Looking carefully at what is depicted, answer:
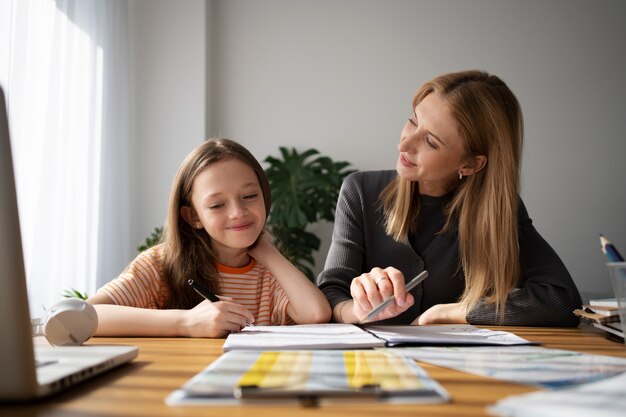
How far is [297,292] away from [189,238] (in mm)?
349

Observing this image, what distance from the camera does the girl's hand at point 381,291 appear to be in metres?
1.14

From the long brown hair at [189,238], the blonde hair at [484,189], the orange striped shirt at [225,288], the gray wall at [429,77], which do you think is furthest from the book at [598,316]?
the gray wall at [429,77]

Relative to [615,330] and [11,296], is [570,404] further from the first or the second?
[615,330]

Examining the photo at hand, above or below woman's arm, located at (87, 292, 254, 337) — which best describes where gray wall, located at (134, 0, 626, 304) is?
above

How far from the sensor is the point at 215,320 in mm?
1108

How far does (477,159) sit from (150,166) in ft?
9.53

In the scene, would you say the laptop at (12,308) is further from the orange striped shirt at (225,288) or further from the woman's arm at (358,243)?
the woman's arm at (358,243)

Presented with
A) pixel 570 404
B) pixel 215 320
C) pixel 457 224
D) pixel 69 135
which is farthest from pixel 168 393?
pixel 69 135

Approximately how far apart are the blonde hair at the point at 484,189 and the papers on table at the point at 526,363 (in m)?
0.61

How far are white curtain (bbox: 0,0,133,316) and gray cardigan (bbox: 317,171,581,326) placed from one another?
5.42 feet

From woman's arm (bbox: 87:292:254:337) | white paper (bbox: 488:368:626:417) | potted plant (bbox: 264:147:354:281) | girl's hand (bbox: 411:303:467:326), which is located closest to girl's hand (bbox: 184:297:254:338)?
woman's arm (bbox: 87:292:254:337)

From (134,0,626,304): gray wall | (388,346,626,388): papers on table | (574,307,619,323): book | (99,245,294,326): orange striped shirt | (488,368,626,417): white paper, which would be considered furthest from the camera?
(134,0,626,304): gray wall

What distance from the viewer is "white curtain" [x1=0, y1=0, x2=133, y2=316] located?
9.02 ft

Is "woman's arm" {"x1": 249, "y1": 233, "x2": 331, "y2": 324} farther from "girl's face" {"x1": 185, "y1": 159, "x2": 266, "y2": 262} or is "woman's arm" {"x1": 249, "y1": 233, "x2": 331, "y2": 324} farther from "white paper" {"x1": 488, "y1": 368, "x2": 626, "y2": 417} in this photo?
"white paper" {"x1": 488, "y1": 368, "x2": 626, "y2": 417}
